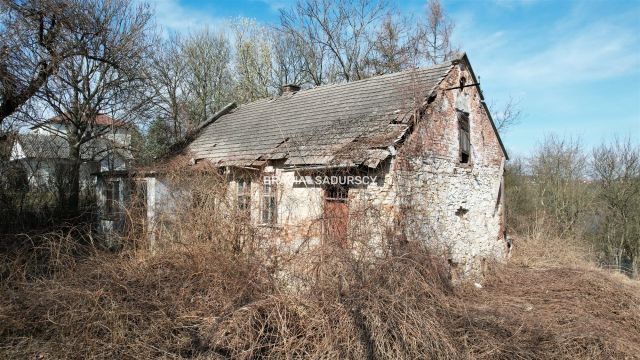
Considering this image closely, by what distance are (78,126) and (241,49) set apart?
13557mm

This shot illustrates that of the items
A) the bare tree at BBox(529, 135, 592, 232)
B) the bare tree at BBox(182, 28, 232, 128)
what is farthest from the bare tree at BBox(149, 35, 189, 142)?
the bare tree at BBox(529, 135, 592, 232)

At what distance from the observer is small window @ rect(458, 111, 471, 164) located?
1130 centimetres

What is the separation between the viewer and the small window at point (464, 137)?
11.3 meters

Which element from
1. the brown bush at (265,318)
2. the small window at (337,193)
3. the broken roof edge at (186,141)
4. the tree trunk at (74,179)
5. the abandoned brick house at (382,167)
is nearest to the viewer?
the brown bush at (265,318)

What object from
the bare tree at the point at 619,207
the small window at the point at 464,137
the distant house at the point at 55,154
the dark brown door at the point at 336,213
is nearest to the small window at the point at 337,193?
the dark brown door at the point at 336,213

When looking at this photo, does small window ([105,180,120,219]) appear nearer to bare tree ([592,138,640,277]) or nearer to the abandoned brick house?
the abandoned brick house

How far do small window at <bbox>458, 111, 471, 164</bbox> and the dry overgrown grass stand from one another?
450cm

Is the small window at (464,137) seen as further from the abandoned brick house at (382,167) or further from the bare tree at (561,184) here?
the bare tree at (561,184)

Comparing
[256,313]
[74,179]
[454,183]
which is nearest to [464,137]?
[454,183]

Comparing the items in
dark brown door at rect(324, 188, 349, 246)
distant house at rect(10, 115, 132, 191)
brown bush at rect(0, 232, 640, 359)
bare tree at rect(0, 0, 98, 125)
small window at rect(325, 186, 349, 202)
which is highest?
bare tree at rect(0, 0, 98, 125)

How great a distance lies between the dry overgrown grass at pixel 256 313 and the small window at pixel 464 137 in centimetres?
450

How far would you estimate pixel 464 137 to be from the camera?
1153 cm

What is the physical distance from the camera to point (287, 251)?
7926 mm

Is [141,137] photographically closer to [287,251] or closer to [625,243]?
[287,251]
